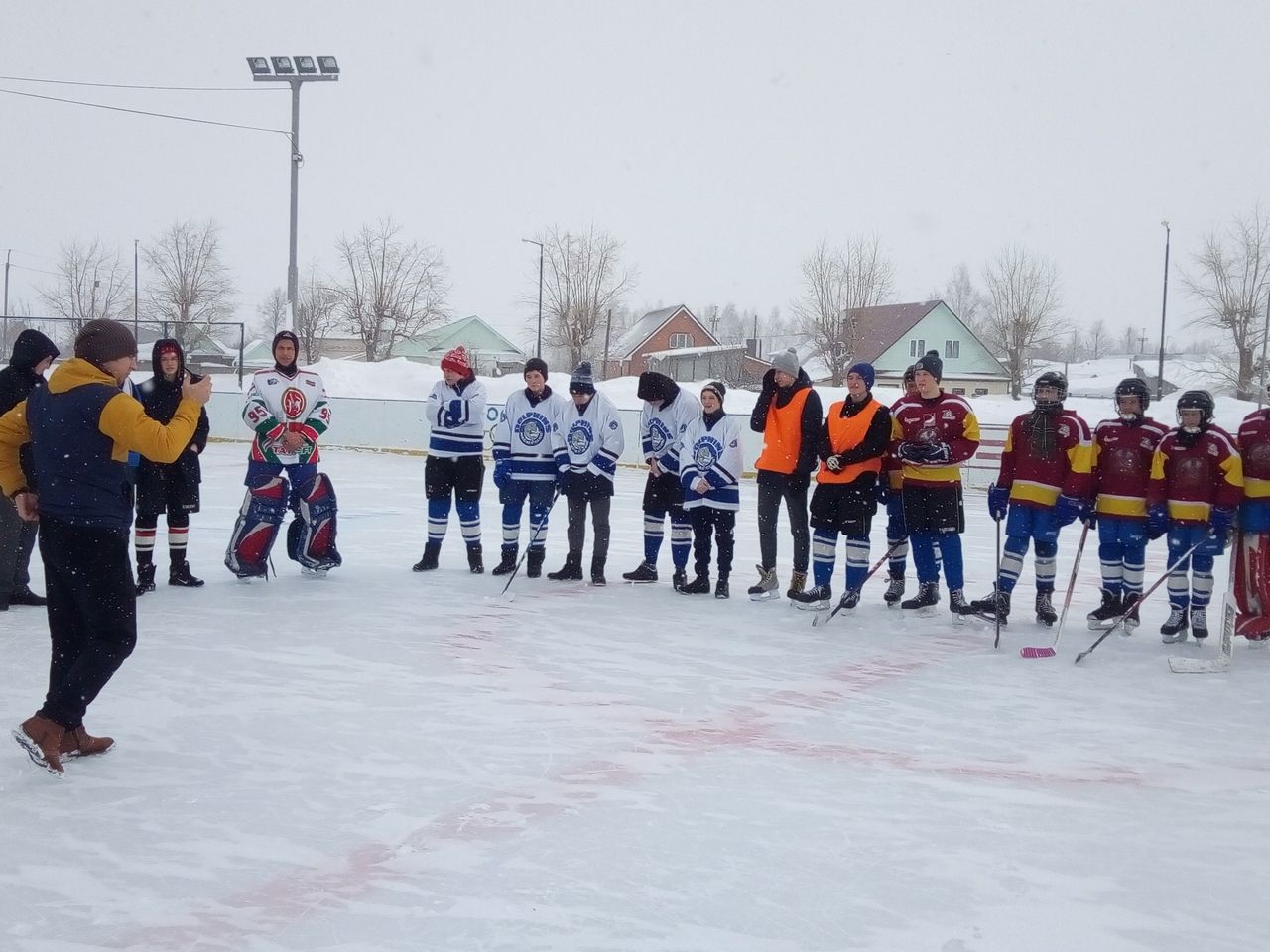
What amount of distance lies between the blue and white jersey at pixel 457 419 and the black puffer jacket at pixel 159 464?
147 centimetres

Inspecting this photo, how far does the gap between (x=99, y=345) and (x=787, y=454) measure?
4202 millimetres

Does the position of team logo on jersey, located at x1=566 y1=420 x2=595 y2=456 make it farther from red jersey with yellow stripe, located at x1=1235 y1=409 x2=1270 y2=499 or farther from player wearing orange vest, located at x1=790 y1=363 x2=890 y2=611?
red jersey with yellow stripe, located at x1=1235 y1=409 x2=1270 y2=499

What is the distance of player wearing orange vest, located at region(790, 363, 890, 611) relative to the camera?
6.38m

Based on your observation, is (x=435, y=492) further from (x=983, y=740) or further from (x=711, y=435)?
(x=983, y=740)

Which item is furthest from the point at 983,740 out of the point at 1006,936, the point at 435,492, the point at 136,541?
the point at 136,541

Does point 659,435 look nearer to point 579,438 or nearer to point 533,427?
point 579,438

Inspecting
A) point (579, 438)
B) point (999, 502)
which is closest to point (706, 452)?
point (579, 438)

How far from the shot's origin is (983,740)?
406 cm

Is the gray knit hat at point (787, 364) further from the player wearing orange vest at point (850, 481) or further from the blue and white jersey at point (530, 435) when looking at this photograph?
the blue and white jersey at point (530, 435)

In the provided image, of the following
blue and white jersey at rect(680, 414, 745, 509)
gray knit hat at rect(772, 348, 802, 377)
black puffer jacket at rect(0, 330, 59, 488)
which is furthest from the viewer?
blue and white jersey at rect(680, 414, 745, 509)

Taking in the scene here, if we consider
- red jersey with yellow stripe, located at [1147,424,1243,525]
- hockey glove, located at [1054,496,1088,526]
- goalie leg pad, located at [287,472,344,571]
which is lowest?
goalie leg pad, located at [287,472,344,571]

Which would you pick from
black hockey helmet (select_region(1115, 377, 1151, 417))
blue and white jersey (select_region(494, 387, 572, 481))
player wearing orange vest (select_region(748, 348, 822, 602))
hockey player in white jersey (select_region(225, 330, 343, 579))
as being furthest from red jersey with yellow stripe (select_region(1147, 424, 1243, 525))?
hockey player in white jersey (select_region(225, 330, 343, 579))

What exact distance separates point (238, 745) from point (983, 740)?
8.48 ft

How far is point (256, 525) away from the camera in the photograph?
6773 millimetres
